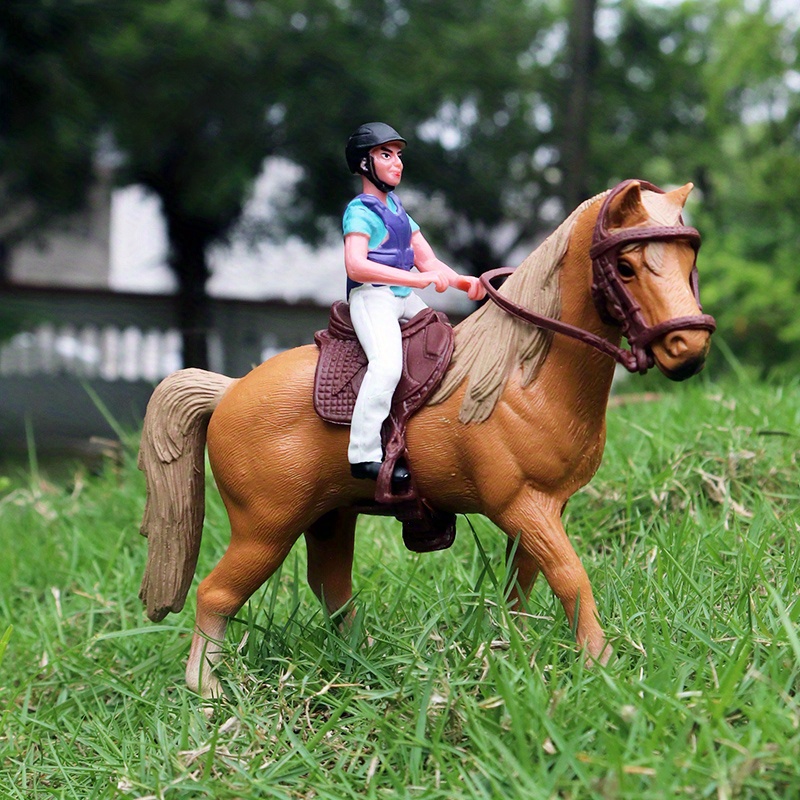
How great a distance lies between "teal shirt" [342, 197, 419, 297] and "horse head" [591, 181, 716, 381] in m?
0.60

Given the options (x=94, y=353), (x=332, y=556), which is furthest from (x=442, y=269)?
(x=94, y=353)

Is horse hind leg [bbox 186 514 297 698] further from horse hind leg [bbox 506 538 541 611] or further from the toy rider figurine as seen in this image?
horse hind leg [bbox 506 538 541 611]

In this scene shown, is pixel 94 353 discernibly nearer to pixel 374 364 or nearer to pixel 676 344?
pixel 374 364

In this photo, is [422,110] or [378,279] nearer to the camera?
[378,279]

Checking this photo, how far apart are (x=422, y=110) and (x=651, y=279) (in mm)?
6588

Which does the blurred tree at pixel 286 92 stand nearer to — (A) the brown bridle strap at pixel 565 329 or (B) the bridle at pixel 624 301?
(A) the brown bridle strap at pixel 565 329

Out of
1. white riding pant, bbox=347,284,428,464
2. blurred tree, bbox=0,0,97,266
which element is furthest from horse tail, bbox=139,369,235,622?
blurred tree, bbox=0,0,97,266

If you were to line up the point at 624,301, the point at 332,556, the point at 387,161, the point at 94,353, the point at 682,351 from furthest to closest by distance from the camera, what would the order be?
the point at 94,353, the point at 332,556, the point at 387,161, the point at 624,301, the point at 682,351

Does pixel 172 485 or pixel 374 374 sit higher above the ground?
pixel 374 374

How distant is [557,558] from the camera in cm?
219

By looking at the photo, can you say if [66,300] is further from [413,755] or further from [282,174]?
[413,755]

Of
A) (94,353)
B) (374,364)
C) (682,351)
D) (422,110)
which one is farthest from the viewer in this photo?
(94,353)

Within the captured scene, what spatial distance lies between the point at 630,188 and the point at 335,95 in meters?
6.14

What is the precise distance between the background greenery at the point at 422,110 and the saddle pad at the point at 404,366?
4069 mm
